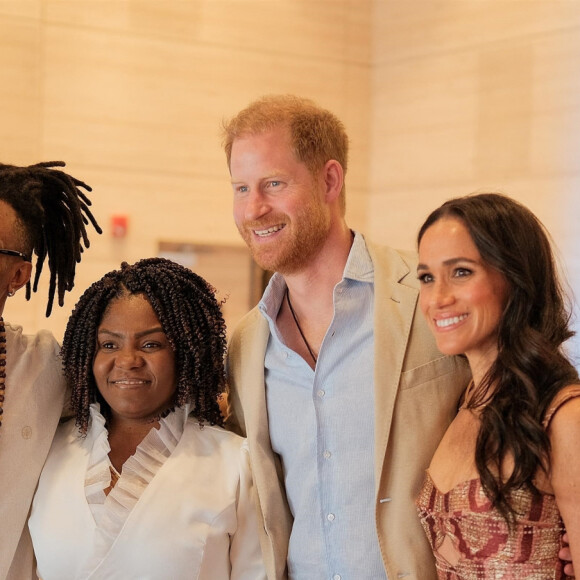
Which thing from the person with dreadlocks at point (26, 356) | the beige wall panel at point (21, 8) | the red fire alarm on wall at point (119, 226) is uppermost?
the beige wall panel at point (21, 8)

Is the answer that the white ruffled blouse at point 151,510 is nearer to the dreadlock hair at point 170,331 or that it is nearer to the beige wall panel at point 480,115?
the dreadlock hair at point 170,331

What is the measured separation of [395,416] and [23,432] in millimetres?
1012

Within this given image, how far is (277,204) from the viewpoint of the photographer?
9.30 ft

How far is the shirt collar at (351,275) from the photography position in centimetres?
283

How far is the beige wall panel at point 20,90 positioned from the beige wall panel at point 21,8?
3 cm

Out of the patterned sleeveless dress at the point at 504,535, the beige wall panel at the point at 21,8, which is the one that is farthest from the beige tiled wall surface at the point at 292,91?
the patterned sleeveless dress at the point at 504,535

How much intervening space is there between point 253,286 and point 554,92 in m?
1.98

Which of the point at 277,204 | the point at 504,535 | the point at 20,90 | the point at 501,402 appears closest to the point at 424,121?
the point at 20,90

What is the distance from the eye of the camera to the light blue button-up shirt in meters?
2.64

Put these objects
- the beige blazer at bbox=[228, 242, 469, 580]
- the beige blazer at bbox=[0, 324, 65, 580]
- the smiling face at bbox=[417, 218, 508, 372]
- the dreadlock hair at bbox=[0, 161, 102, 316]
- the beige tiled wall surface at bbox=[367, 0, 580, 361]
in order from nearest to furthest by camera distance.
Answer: the smiling face at bbox=[417, 218, 508, 372] < the beige blazer at bbox=[228, 242, 469, 580] < the beige blazer at bbox=[0, 324, 65, 580] < the dreadlock hair at bbox=[0, 161, 102, 316] < the beige tiled wall surface at bbox=[367, 0, 580, 361]

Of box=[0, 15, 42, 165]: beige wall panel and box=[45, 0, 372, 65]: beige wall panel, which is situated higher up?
box=[45, 0, 372, 65]: beige wall panel

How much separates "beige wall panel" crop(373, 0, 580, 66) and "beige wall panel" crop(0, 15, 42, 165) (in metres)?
2.11

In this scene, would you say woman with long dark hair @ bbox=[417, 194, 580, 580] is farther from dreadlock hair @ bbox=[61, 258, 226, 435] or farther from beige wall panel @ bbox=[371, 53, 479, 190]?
beige wall panel @ bbox=[371, 53, 479, 190]

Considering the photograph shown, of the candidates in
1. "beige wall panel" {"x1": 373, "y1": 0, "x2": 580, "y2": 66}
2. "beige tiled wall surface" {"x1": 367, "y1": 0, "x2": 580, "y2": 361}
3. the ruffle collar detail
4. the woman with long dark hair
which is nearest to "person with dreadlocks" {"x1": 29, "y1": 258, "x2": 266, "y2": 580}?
the ruffle collar detail
